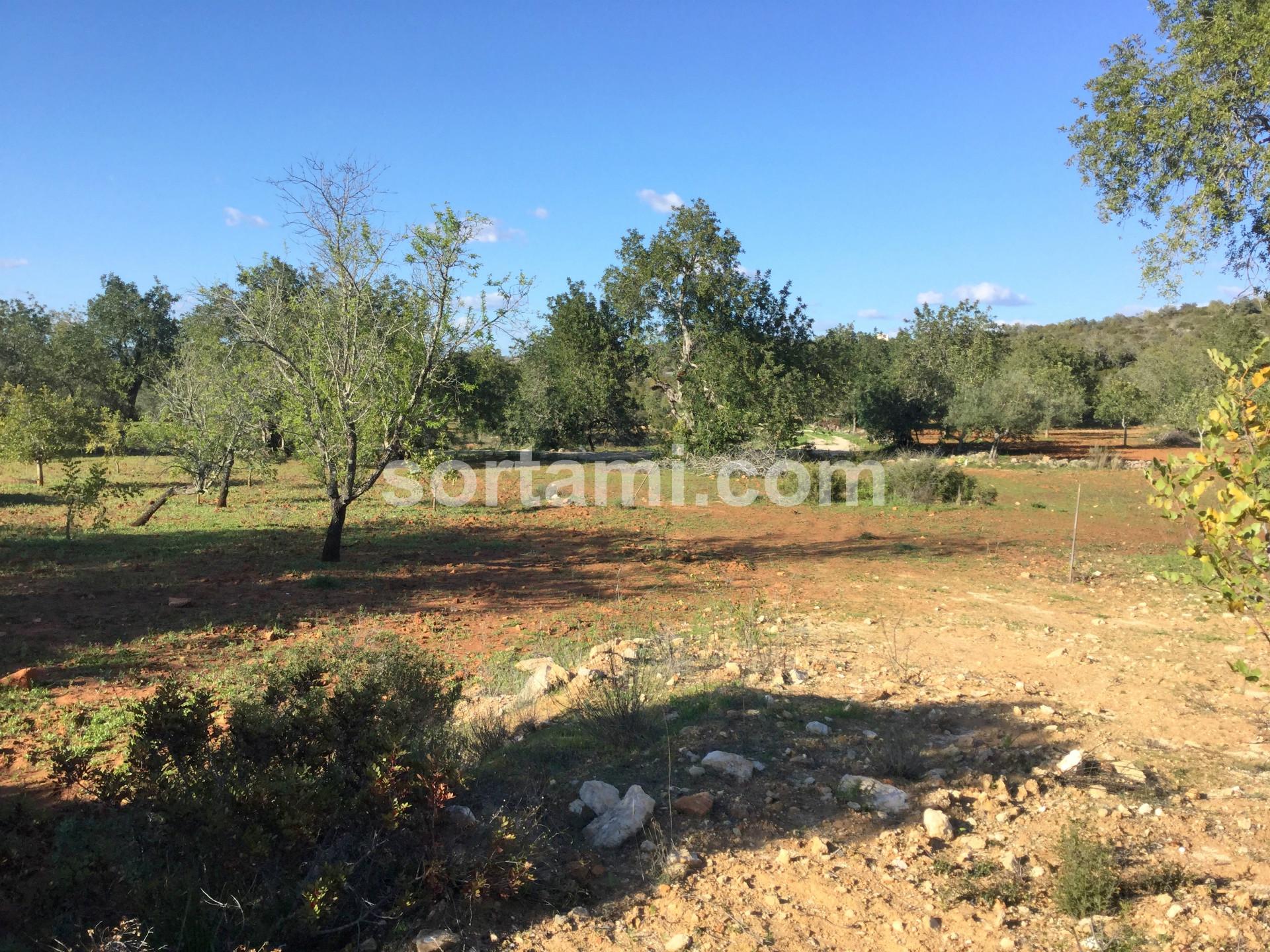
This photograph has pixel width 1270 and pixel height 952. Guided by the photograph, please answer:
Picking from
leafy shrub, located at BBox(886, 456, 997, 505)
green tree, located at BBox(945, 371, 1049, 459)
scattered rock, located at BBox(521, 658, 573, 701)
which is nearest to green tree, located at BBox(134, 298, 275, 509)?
scattered rock, located at BBox(521, 658, 573, 701)

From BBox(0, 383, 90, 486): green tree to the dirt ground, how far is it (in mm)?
1847

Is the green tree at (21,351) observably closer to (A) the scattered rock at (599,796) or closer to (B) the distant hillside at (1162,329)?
(A) the scattered rock at (599,796)

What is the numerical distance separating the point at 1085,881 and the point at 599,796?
2.18 m

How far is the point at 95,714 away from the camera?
575 cm

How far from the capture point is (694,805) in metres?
3.84

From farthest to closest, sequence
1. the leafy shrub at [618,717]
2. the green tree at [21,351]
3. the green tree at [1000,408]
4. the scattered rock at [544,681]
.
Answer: the green tree at [1000,408] → the green tree at [21,351] → the scattered rock at [544,681] → the leafy shrub at [618,717]

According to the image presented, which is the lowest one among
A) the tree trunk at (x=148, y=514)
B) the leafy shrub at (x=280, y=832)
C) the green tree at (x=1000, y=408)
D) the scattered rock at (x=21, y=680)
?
the scattered rock at (x=21, y=680)

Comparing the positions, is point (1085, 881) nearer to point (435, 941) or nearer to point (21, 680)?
point (435, 941)

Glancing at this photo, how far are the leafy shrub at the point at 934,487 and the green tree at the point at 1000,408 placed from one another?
43.6 feet

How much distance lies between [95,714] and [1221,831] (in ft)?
23.6

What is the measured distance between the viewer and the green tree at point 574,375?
3353cm

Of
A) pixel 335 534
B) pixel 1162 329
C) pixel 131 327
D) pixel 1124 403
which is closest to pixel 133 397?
pixel 131 327

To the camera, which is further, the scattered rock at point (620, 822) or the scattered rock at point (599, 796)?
the scattered rock at point (599, 796)

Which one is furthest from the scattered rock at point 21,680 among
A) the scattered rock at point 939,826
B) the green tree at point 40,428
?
the green tree at point 40,428
